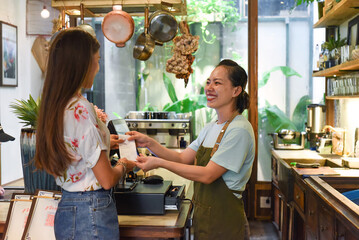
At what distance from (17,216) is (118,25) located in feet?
5.77

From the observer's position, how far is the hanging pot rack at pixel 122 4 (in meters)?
3.24

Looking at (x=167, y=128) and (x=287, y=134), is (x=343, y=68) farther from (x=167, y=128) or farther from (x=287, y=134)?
(x=167, y=128)

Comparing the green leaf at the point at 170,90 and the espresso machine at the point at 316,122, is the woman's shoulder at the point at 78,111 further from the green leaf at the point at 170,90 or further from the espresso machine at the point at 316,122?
the green leaf at the point at 170,90

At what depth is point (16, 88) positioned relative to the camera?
630 cm

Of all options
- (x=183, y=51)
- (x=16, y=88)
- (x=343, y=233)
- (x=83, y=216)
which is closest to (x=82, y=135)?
(x=83, y=216)

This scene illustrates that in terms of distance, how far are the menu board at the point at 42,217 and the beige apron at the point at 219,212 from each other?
0.69 metres

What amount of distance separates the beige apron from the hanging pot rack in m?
1.52

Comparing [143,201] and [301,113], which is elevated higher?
[301,113]

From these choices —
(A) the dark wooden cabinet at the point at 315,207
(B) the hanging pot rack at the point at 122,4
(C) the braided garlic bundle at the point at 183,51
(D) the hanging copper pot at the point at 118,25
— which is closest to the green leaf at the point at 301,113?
(A) the dark wooden cabinet at the point at 315,207

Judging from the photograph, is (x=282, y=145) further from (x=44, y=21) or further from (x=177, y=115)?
(x=44, y=21)

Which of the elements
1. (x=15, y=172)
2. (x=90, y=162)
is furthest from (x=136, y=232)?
(x=15, y=172)

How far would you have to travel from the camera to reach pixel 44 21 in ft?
22.2

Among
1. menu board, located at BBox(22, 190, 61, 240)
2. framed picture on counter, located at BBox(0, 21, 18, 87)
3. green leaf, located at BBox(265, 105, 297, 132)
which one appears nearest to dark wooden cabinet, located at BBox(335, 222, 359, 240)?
menu board, located at BBox(22, 190, 61, 240)

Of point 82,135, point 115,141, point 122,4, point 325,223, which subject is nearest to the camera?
point 82,135
